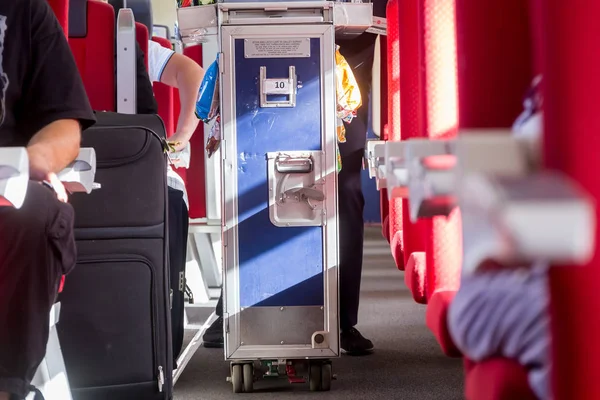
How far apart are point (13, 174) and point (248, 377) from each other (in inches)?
68.8

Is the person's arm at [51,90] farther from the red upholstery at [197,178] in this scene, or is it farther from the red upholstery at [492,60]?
the red upholstery at [197,178]

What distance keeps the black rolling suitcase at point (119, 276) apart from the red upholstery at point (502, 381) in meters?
1.42

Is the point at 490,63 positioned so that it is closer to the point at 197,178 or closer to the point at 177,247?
the point at 177,247

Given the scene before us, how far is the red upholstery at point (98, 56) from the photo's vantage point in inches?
98.6

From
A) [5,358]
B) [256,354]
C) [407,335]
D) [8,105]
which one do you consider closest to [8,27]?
[8,105]

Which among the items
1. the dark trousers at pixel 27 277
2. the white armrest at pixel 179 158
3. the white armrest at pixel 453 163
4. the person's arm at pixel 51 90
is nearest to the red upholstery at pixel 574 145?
the white armrest at pixel 453 163

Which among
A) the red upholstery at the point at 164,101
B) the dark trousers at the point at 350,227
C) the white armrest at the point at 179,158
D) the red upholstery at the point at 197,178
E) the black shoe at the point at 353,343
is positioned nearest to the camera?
the dark trousers at the point at 350,227

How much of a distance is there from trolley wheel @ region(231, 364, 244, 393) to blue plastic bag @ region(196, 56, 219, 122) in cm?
77

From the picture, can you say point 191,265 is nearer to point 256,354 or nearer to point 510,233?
point 256,354

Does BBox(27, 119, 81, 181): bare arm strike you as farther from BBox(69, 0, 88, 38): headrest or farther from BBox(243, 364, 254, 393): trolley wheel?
BBox(243, 364, 254, 393): trolley wheel

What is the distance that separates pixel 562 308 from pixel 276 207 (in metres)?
2.10

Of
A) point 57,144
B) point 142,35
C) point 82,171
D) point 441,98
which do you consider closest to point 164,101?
point 142,35

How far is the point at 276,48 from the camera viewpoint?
2.48 metres

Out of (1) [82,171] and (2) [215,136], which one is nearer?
(1) [82,171]
